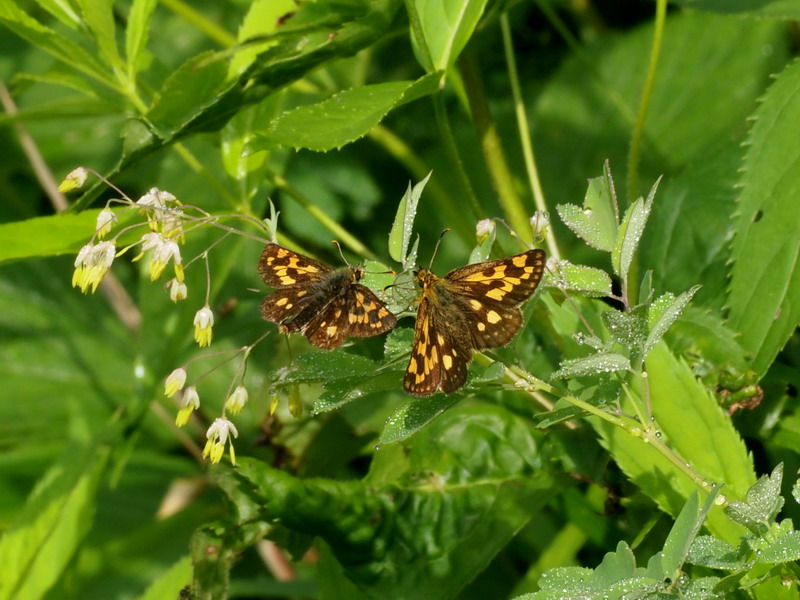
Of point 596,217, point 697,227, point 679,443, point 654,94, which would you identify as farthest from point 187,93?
point 654,94

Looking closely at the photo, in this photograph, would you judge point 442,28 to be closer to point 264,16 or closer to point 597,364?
point 264,16

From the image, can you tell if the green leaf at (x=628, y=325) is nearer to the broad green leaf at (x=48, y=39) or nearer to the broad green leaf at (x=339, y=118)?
the broad green leaf at (x=339, y=118)

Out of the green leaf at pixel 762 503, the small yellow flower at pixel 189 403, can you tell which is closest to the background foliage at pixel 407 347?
the green leaf at pixel 762 503

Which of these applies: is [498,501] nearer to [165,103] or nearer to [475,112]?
[475,112]

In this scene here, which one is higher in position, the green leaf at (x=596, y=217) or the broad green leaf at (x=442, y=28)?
the broad green leaf at (x=442, y=28)

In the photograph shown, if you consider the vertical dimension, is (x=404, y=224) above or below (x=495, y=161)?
above

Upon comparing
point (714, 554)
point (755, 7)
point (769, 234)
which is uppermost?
point (755, 7)
